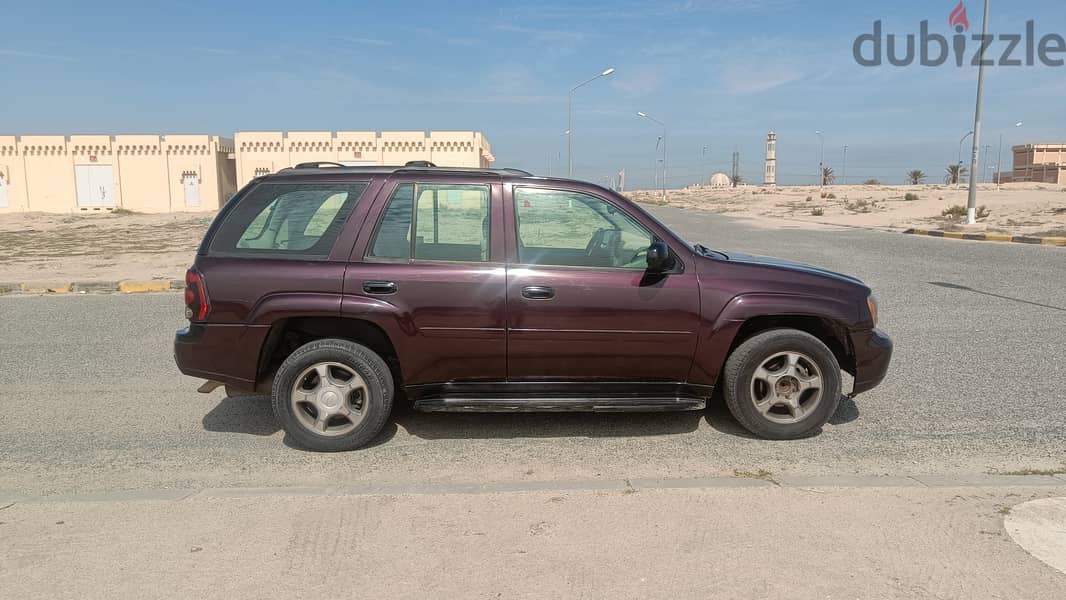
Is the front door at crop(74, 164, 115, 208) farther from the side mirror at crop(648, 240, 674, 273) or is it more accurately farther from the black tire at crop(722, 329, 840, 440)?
the black tire at crop(722, 329, 840, 440)

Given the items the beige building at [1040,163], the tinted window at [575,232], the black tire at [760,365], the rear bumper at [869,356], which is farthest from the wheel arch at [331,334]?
the beige building at [1040,163]

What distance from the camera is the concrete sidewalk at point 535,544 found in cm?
298

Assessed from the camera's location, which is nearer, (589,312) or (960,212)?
(589,312)

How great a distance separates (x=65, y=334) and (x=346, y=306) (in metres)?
5.71

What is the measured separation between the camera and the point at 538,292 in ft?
14.9

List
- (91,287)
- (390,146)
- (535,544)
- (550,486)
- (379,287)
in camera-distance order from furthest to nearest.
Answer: (390,146) < (91,287) < (379,287) < (550,486) < (535,544)

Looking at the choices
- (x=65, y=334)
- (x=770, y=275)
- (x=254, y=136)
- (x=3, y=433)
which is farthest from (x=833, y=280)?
(x=254, y=136)

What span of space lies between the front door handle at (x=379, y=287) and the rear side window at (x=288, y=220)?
1.19 feet

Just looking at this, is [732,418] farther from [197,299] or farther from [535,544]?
[197,299]

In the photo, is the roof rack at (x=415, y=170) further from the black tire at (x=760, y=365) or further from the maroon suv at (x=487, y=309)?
the black tire at (x=760, y=365)

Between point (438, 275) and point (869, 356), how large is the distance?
112 inches

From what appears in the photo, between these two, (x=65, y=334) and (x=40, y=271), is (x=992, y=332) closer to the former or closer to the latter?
(x=65, y=334)

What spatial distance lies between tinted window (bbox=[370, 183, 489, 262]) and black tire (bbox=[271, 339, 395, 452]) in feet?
2.12

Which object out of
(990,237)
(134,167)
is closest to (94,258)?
(990,237)
